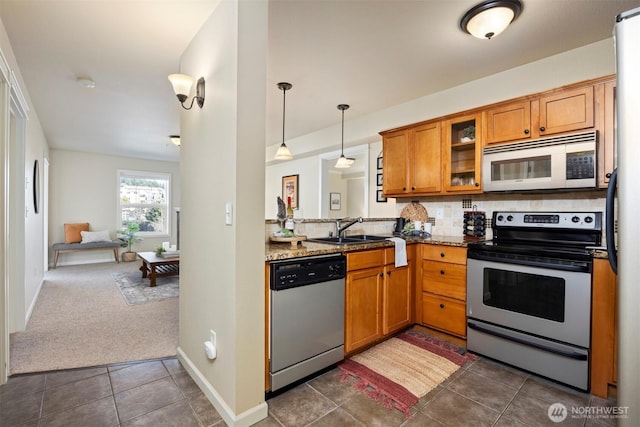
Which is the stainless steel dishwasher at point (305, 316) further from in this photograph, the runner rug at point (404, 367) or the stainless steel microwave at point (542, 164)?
the stainless steel microwave at point (542, 164)

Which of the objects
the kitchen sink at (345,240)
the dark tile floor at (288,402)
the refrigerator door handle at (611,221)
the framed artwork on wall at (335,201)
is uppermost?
the framed artwork on wall at (335,201)

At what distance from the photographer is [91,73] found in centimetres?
285

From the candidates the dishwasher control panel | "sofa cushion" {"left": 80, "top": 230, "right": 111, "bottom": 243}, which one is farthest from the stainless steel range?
"sofa cushion" {"left": 80, "top": 230, "right": 111, "bottom": 243}

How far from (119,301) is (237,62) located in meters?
3.62

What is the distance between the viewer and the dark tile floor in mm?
1667

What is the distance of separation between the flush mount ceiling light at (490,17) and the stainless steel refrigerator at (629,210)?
1.17 m

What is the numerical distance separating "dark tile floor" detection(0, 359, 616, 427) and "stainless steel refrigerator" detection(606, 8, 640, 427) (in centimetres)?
99

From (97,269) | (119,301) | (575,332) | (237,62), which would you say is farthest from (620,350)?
(97,269)

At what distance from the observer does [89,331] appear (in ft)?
9.42

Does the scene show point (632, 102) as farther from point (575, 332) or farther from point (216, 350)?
point (216, 350)

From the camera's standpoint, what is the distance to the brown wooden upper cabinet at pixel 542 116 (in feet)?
7.29

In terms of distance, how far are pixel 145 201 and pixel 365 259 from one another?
6.84 meters

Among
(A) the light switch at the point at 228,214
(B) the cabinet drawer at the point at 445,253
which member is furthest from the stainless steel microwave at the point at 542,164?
(A) the light switch at the point at 228,214

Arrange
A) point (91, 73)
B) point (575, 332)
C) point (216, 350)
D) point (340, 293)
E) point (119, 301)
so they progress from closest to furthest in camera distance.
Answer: point (216, 350) → point (575, 332) → point (340, 293) → point (91, 73) → point (119, 301)
